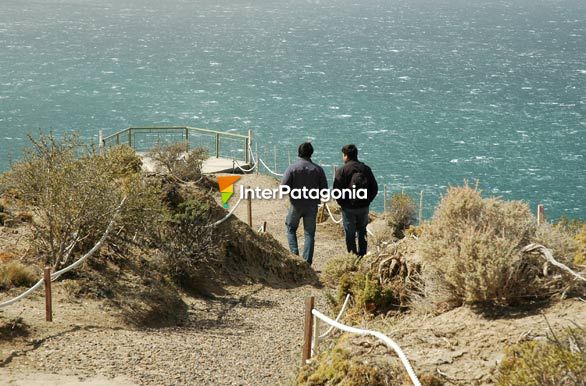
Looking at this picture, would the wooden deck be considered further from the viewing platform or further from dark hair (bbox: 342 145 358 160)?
Result: dark hair (bbox: 342 145 358 160)

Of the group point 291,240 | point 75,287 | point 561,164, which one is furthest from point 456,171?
point 75,287

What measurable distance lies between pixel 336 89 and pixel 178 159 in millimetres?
52185

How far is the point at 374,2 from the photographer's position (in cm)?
17712

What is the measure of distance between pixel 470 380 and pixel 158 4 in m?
154

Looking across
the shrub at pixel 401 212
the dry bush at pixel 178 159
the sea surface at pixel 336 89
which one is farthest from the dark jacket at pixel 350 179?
the sea surface at pixel 336 89

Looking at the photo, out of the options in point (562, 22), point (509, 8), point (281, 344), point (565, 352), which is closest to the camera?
point (565, 352)

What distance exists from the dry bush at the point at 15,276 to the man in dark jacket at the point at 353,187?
4.41 m

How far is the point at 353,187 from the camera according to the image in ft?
41.0

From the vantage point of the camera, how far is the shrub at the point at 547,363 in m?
5.38

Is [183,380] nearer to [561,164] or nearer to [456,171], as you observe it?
[456,171]

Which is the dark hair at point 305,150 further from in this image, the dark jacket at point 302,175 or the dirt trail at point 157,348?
the dirt trail at point 157,348

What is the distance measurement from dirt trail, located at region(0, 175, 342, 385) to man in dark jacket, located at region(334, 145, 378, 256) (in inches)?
56.3

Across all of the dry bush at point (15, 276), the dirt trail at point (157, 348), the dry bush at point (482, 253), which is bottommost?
the dirt trail at point (157, 348)

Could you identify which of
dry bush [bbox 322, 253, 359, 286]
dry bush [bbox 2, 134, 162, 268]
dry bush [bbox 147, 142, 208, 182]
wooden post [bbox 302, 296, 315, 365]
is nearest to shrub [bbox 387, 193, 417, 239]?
dry bush [bbox 147, 142, 208, 182]
